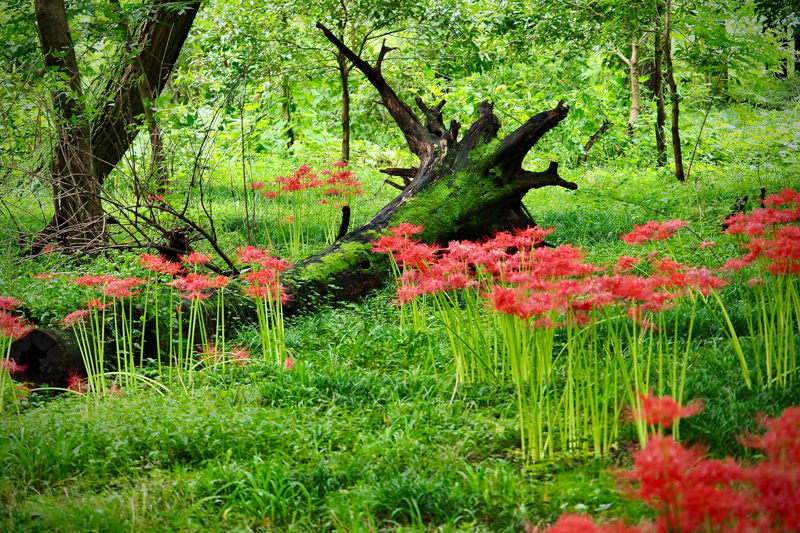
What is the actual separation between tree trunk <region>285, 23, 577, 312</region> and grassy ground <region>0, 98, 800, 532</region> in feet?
4.80

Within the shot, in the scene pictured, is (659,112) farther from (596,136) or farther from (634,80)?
(596,136)

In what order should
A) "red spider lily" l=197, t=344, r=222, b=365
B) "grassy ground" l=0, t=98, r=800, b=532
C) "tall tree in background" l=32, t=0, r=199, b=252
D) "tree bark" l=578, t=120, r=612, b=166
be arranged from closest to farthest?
"grassy ground" l=0, t=98, r=800, b=532, "red spider lily" l=197, t=344, r=222, b=365, "tall tree in background" l=32, t=0, r=199, b=252, "tree bark" l=578, t=120, r=612, b=166

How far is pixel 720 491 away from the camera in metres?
1.66

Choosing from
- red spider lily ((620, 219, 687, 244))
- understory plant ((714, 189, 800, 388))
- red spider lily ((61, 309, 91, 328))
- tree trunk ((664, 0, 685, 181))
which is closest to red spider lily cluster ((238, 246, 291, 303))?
red spider lily ((61, 309, 91, 328))

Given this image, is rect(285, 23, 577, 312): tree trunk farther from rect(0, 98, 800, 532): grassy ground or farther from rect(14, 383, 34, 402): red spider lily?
rect(14, 383, 34, 402): red spider lily

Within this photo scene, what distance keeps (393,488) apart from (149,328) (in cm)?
326

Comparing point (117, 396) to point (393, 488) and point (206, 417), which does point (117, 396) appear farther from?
point (393, 488)

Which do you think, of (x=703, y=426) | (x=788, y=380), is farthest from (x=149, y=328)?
(x=788, y=380)

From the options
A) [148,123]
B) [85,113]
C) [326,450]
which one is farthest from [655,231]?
[85,113]

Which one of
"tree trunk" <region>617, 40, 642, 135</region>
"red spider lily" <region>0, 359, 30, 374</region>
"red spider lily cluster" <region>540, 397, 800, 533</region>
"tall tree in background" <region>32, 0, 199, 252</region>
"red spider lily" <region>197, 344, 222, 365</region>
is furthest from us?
"tree trunk" <region>617, 40, 642, 135</region>

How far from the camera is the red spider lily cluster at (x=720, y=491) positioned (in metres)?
1.52

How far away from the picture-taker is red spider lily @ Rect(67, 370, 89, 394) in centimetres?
453

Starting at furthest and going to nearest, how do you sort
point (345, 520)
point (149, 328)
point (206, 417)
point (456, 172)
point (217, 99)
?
point (217, 99) → point (456, 172) → point (149, 328) → point (206, 417) → point (345, 520)

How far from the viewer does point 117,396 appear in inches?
170
